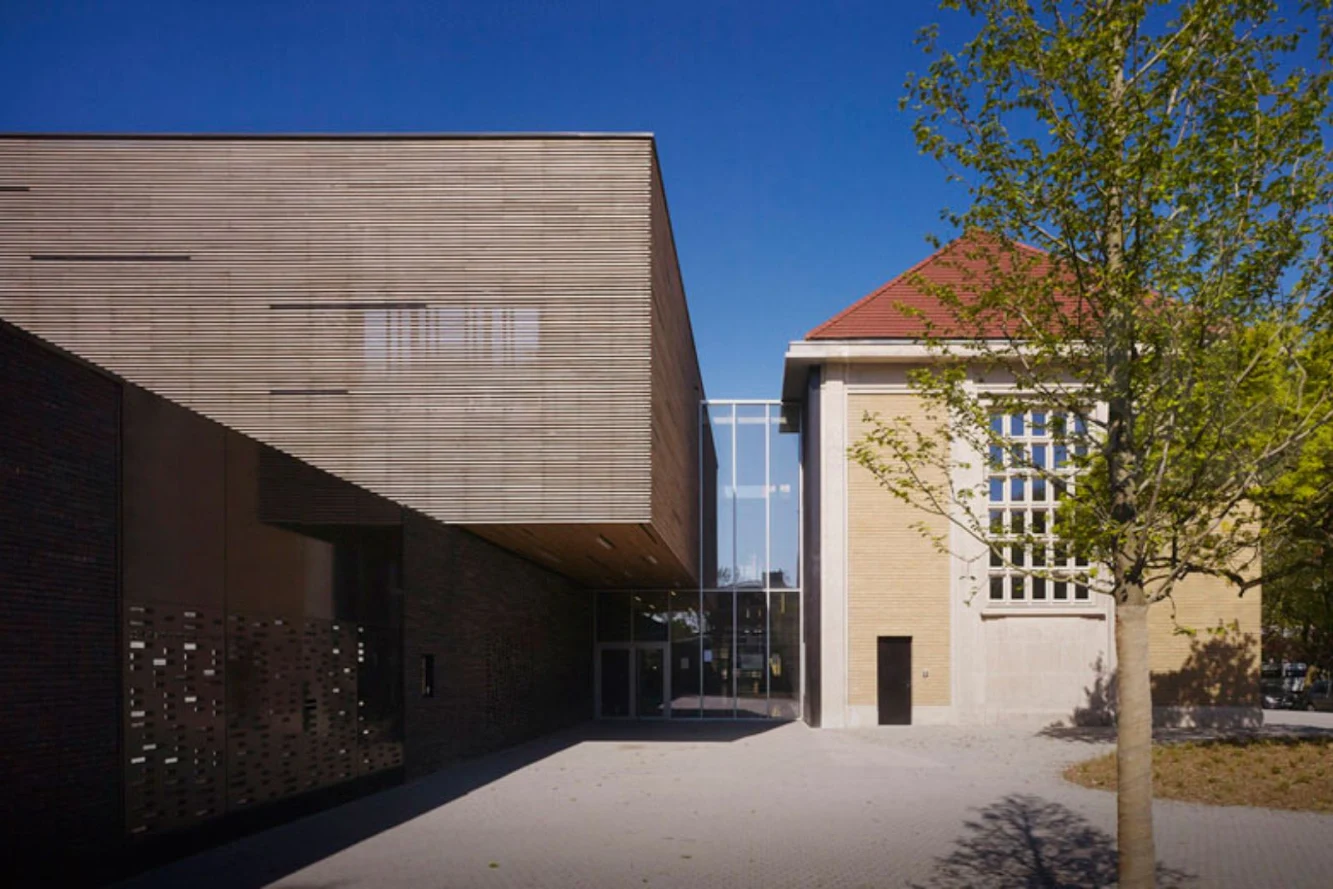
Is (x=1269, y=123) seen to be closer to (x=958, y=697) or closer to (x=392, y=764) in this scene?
(x=392, y=764)

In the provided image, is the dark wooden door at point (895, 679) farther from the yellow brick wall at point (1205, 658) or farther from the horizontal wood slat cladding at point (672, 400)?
the yellow brick wall at point (1205, 658)

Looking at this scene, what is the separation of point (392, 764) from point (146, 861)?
22.3 feet

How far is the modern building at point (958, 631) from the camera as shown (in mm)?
28766

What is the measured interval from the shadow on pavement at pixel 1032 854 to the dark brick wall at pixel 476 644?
327 inches

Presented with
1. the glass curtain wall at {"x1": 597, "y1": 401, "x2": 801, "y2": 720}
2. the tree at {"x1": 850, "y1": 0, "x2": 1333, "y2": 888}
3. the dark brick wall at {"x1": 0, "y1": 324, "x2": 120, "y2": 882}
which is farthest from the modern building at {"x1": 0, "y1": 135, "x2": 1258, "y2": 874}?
the tree at {"x1": 850, "y1": 0, "x2": 1333, "y2": 888}

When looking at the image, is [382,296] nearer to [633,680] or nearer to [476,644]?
[476,644]

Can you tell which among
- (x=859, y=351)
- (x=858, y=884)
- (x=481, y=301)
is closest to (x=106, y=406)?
(x=858, y=884)

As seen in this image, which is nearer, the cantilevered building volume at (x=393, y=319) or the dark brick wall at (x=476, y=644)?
the cantilevered building volume at (x=393, y=319)

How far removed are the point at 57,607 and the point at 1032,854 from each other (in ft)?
29.3

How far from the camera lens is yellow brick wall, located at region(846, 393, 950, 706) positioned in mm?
28812

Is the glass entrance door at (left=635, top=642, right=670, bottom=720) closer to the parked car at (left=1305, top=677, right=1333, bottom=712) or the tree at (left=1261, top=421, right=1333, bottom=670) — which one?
the tree at (left=1261, top=421, right=1333, bottom=670)

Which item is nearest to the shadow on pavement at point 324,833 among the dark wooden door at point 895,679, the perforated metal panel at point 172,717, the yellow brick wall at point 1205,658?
the perforated metal panel at point 172,717

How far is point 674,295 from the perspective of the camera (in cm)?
2311

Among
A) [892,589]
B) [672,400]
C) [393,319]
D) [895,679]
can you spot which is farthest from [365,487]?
[895,679]
